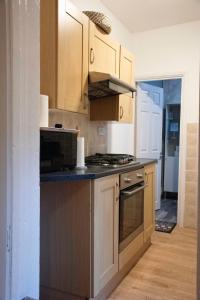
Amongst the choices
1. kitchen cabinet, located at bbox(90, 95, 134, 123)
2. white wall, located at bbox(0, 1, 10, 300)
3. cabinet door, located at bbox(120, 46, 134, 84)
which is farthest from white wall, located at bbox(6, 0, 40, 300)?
cabinet door, located at bbox(120, 46, 134, 84)

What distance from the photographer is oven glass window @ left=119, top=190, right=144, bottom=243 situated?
7.02 ft

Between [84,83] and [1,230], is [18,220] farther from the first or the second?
[84,83]

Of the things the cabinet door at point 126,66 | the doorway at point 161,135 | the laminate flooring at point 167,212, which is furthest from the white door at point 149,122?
the cabinet door at point 126,66

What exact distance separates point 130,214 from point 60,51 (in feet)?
4.75

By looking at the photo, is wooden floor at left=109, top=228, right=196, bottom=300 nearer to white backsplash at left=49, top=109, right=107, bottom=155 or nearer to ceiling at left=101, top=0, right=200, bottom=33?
white backsplash at left=49, top=109, right=107, bottom=155

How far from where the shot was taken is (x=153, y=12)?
3170mm

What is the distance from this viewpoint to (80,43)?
2.08 m

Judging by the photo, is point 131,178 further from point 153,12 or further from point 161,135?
point 161,135

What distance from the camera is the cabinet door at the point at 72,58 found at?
185 centimetres

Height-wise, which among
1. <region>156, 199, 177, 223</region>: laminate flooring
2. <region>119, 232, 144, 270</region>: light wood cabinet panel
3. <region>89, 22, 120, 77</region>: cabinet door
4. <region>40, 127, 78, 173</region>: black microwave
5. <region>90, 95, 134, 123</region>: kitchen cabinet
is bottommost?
<region>156, 199, 177, 223</region>: laminate flooring

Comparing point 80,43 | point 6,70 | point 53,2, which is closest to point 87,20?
point 80,43

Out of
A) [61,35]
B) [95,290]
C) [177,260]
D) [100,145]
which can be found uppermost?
[61,35]

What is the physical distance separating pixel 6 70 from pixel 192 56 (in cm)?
324

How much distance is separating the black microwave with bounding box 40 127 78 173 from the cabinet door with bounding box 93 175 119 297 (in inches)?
12.0
